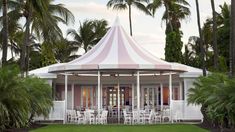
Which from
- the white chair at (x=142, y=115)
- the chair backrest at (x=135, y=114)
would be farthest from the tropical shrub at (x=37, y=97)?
the white chair at (x=142, y=115)

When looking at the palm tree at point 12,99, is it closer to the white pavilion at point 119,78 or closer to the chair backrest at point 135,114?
the white pavilion at point 119,78

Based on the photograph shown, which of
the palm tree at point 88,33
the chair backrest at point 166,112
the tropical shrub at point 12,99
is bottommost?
the chair backrest at point 166,112

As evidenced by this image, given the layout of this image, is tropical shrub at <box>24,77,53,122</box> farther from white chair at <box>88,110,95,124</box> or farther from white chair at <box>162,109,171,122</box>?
white chair at <box>162,109,171,122</box>

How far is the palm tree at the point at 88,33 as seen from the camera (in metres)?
52.9

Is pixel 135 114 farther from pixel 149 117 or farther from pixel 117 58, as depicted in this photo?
pixel 117 58

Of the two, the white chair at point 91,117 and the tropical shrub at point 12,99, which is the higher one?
the tropical shrub at point 12,99

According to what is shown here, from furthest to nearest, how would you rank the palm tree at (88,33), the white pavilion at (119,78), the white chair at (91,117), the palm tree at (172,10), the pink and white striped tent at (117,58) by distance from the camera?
the palm tree at (88,33), the palm tree at (172,10), the white pavilion at (119,78), the pink and white striped tent at (117,58), the white chair at (91,117)

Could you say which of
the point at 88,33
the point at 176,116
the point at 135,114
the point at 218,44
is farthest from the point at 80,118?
the point at 88,33

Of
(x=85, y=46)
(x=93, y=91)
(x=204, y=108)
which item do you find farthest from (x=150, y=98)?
(x=85, y=46)

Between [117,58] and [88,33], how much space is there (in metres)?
25.0

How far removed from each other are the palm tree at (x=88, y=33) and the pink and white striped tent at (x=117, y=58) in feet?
70.3

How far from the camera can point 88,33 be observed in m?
52.9

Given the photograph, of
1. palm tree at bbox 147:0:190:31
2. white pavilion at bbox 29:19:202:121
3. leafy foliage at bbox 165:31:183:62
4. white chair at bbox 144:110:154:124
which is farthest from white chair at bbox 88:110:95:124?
palm tree at bbox 147:0:190:31

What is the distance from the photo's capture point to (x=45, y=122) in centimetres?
2859
